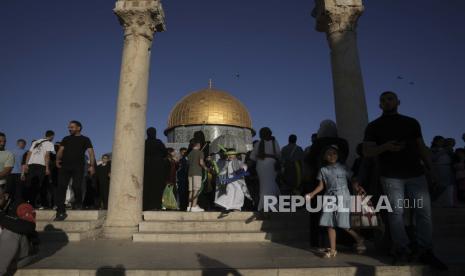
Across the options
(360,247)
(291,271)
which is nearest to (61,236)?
(291,271)

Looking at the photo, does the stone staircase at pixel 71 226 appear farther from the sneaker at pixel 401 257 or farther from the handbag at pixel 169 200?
the sneaker at pixel 401 257

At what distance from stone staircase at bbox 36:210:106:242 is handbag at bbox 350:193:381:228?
14.6 ft

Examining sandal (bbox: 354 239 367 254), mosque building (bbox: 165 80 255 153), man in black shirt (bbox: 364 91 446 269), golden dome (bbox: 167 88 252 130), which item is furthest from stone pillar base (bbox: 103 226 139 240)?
golden dome (bbox: 167 88 252 130)

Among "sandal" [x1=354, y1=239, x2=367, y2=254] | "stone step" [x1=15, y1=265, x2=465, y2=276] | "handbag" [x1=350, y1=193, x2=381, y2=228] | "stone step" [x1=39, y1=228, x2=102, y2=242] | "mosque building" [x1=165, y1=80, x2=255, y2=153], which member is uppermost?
"mosque building" [x1=165, y1=80, x2=255, y2=153]

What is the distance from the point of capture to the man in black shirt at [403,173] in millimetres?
3389

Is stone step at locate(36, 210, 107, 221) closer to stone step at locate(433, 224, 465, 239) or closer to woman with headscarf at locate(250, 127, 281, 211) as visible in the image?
woman with headscarf at locate(250, 127, 281, 211)

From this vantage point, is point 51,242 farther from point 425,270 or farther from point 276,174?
point 425,270

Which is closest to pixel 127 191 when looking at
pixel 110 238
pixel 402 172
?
pixel 110 238

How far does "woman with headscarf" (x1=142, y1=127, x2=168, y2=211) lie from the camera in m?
7.64

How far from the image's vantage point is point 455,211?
6703mm

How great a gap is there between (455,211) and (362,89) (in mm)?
3145

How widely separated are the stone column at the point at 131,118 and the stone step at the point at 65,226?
1.12 feet

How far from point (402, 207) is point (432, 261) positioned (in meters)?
0.58

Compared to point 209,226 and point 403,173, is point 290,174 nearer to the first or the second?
point 403,173
